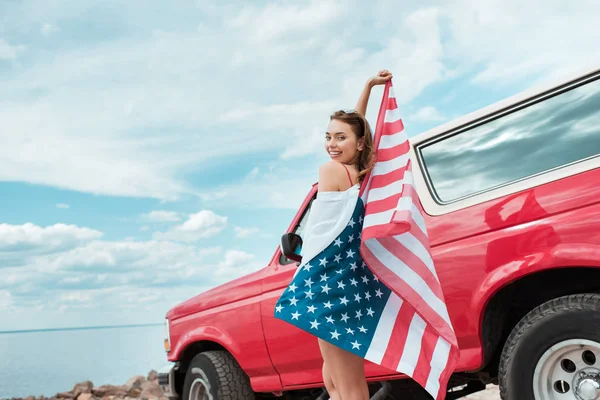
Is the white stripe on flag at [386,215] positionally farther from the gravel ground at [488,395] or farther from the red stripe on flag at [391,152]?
the gravel ground at [488,395]

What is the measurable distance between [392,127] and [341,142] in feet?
1.24

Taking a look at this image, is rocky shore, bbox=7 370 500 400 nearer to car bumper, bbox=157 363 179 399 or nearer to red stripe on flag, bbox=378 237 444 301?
car bumper, bbox=157 363 179 399

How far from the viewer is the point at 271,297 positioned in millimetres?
4617

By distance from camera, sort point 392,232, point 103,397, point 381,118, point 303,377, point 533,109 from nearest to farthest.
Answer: point 392,232, point 381,118, point 533,109, point 303,377, point 103,397

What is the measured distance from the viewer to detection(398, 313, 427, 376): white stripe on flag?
2906 millimetres

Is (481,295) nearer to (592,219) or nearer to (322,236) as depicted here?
(592,219)

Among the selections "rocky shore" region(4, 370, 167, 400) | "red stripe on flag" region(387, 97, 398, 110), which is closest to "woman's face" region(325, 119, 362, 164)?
"red stripe on flag" region(387, 97, 398, 110)

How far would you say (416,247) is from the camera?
3.02 m

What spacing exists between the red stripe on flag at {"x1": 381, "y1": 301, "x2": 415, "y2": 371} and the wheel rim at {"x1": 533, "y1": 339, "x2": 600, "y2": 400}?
25.7 inches

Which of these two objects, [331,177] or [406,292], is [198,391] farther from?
[331,177]

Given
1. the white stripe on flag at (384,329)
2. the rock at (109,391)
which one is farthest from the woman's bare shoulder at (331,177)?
the rock at (109,391)

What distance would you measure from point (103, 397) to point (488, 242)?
853 cm

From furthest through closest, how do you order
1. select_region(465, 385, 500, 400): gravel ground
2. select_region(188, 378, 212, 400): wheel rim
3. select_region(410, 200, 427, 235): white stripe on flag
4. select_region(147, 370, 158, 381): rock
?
select_region(147, 370, 158, 381): rock
select_region(465, 385, 500, 400): gravel ground
select_region(188, 378, 212, 400): wheel rim
select_region(410, 200, 427, 235): white stripe on flag

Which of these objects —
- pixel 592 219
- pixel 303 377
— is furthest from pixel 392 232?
pixel 303 377
